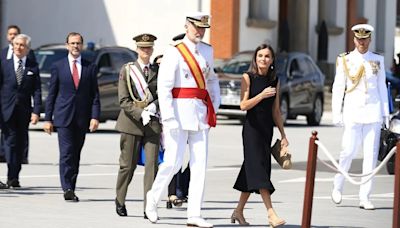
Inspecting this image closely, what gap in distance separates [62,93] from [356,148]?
3.17 meters

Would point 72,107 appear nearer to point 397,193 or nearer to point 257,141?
point 257,141

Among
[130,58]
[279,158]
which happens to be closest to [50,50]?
[130,58]

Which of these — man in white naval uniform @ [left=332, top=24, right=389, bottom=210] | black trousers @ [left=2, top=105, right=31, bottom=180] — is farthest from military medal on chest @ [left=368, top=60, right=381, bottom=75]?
black trousers @ [left=2, top=105, right=31, bottom=180]

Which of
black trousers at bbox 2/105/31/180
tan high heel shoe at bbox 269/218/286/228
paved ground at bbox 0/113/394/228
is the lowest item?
paved ground at bbox 0/113/394/228

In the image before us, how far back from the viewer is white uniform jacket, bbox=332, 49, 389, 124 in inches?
583

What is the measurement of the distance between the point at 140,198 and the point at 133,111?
7.32 feet

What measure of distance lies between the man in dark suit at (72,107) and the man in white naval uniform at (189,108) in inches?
89.6

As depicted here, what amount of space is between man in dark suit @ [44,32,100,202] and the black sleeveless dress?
7.58ft

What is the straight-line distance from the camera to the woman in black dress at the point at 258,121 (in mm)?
12641

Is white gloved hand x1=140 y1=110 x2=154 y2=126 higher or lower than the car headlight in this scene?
higher

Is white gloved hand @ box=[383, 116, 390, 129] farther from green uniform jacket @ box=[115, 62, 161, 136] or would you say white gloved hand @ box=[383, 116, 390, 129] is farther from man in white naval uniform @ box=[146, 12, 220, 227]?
man in white naval uniform @ box=[146, 12, 220, 227]

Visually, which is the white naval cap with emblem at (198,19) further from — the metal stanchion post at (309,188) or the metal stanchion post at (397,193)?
the metal stanchion post at (397,193)

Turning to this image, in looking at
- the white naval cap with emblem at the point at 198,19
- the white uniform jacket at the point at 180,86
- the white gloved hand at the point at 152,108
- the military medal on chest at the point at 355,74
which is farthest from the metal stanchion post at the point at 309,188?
the military medal on chest at the point at 355,74

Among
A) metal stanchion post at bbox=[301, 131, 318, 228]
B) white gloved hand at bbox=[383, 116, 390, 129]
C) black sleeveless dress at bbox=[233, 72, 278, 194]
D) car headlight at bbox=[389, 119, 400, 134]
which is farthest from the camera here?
car headlight at bbox=[389, 119, 400, 134]
